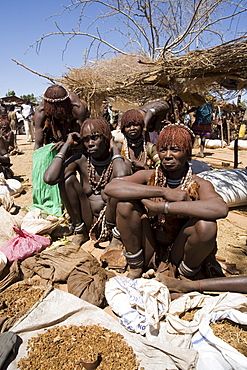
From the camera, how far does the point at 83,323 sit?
1.97 m

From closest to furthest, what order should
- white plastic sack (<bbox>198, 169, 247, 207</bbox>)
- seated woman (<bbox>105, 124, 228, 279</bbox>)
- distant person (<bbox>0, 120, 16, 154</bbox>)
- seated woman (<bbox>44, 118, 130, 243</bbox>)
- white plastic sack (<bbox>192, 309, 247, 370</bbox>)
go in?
1. white plastic sack (<bbox>192, 309, 247, 370</bbox>)
2. seated woman (<bbox>105, 124, 228, 279</bbox>)
3. seated woman (<bbox>44, 118, 130, 243</bbox>)
4. white plastic sack (<bbox>198, 169, 247, 207</bbox>)
5. distant person (<bbox>0, 120, 16, 154</bbox>)

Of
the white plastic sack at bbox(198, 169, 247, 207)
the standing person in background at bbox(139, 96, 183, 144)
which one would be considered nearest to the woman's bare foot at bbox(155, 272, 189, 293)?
the white plastic sack at bbox(198, 169, 247, 207)

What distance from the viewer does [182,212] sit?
2025 millimetres

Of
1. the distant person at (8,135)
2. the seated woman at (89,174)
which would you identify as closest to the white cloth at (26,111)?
the distant person at (8,135)

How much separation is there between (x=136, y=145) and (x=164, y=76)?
1794 mm

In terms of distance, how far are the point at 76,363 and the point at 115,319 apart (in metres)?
0.44

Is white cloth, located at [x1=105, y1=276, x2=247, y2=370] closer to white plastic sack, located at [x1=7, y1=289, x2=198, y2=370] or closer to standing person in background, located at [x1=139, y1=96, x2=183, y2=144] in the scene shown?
white plastic sack, located at [x1=7, y1=289, x2=198, y2=370]

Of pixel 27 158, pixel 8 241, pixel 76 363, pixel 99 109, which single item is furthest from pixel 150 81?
pixel 27 158

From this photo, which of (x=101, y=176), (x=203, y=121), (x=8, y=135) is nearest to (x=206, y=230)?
(x=101, y=176)

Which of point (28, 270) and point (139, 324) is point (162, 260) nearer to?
point (139, 324)

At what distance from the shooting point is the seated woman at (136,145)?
3.42 metres

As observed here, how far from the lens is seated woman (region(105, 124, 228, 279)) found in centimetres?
203

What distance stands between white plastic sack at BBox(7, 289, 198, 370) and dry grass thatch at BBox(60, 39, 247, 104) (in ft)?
11.2

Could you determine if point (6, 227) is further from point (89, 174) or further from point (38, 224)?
point (89, 174)
